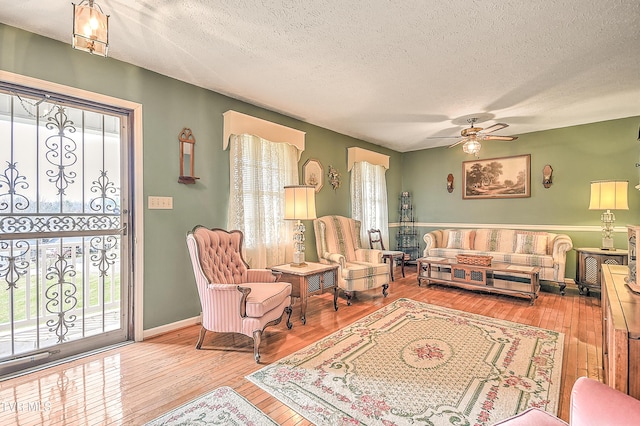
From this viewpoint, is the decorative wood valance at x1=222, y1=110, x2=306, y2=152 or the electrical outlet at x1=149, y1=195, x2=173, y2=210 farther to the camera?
the decorative wood valance at x1=222, y1=110, x2=306, y2=152

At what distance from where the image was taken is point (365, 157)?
5.40 m

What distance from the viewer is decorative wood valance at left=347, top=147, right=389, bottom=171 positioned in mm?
5215

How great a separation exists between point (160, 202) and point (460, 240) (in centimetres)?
475

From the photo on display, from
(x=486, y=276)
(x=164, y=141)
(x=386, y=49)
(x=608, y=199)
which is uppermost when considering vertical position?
(x=386, y=49)

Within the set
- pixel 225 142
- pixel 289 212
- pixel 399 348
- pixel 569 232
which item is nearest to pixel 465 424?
pixel 399 348

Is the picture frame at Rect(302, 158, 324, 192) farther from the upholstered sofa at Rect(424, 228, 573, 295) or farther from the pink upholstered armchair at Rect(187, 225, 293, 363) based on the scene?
the upholstered sofa at Rect(424, 228, 573, 295)

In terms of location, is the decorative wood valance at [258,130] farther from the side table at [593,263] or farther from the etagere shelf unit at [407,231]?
the side table at [593,263]

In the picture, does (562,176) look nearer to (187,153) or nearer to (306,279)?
(306,279)

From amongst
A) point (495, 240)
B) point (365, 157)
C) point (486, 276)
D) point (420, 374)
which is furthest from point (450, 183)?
point (420, 374)

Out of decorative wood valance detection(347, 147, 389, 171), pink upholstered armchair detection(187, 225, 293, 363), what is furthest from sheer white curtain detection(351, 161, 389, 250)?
pink upholstered armchair detection(187, 225, 293, 363)

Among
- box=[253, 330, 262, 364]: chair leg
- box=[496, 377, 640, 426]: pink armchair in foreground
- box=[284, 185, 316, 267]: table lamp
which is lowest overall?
box=[253, 330, 262, 364]: chair leg

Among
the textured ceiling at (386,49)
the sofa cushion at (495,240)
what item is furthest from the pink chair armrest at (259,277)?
the sofa cushion at (495,240)

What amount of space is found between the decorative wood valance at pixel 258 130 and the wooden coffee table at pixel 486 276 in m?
2.74

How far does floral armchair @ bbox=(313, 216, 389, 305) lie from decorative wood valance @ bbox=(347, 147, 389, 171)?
3.76ft
